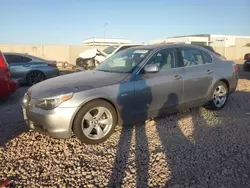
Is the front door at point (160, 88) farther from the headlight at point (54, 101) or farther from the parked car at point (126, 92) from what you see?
the headlight at point (54, 101)

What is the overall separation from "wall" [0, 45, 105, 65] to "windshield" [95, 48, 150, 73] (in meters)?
17.9

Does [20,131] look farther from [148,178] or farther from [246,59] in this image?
[246,59]

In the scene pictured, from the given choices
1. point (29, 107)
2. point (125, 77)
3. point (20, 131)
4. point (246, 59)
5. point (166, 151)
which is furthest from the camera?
point (246, 59)

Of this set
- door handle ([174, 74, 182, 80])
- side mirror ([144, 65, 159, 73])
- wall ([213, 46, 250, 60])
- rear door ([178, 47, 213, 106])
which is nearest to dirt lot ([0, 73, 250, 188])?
rear door ([178, 47, 213, 106])

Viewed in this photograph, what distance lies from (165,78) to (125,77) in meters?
0.82

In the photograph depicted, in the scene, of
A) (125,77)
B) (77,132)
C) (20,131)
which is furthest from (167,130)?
(20,131)

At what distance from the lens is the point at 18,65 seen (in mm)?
9828

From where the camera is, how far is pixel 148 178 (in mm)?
2980

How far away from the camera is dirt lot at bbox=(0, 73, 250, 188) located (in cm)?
296

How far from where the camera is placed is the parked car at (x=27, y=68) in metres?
9.79

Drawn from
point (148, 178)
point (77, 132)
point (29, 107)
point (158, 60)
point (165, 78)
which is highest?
point (158, 60)

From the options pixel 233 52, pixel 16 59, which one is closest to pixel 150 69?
pixel 16 59

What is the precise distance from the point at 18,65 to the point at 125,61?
21.1 ft

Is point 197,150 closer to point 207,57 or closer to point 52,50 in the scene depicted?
point 207,57
